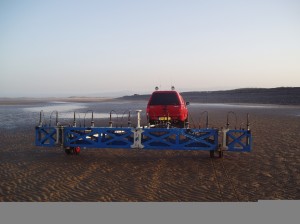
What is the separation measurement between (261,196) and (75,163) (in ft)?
16.4

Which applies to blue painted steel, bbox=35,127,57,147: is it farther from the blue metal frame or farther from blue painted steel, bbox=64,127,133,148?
blue painted steel, bbox=64,127,133,148

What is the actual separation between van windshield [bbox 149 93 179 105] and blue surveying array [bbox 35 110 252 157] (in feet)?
9.10

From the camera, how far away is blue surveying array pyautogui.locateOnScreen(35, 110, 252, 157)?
8320 mm

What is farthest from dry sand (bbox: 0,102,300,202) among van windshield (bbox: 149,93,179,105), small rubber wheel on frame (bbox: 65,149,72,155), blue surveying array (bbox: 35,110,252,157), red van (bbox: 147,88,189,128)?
van windshield (bbox: 149,93,179,105)

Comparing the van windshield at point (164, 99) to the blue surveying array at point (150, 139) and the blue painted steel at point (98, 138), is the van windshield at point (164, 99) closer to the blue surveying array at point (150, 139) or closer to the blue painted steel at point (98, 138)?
the blue surveying array at point (150, 139)

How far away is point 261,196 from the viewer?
→ 5605mm

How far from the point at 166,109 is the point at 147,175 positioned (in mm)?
4417

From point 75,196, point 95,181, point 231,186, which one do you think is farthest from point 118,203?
point 231,186

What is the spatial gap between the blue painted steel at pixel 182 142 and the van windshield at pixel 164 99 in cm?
298

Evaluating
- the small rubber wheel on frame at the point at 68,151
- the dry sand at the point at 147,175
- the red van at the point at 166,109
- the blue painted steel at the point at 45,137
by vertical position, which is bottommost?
the dry sand at the point at 147,175

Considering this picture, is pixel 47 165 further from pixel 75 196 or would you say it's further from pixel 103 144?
pixel 75 196

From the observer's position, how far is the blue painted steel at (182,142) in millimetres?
8367

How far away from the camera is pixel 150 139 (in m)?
8.70

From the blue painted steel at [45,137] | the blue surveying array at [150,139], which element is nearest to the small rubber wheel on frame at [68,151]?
the blue surveying array at [150,139]
